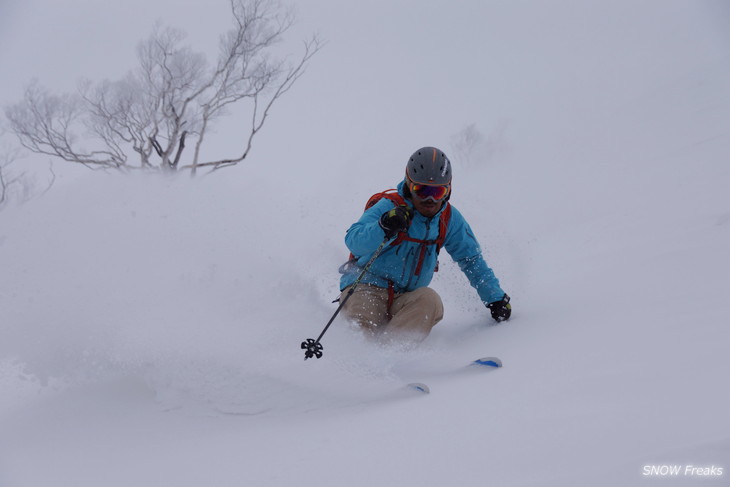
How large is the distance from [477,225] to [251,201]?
3.00 m

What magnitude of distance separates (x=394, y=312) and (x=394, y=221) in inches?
31.8

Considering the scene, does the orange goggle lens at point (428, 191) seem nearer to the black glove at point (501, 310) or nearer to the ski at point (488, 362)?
the black glove at point (501, 310)

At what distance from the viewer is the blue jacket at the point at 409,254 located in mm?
3311

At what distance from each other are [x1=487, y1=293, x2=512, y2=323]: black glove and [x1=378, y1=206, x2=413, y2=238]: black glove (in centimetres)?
107

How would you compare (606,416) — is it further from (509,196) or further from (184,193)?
(509,196)

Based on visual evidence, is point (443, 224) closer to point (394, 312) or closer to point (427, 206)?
point (427, 206)

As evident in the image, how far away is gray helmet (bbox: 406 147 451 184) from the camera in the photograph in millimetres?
3229

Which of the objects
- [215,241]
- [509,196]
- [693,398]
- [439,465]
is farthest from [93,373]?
[509,196]

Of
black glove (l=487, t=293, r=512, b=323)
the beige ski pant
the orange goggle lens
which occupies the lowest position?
the beige ski pant

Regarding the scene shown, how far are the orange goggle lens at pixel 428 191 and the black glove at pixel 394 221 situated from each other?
21 cm

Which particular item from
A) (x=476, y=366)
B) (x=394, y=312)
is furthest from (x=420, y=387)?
(x=394, y=312)

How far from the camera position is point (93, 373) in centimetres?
267

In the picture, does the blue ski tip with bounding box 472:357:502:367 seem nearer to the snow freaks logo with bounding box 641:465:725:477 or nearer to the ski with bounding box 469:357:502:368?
the ski with bounding box 469:357:502:368

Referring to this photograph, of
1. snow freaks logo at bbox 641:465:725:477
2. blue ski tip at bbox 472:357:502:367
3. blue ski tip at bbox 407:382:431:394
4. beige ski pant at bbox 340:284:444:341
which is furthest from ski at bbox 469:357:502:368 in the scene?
snow freaks logo at bbox 641:465:725:477
